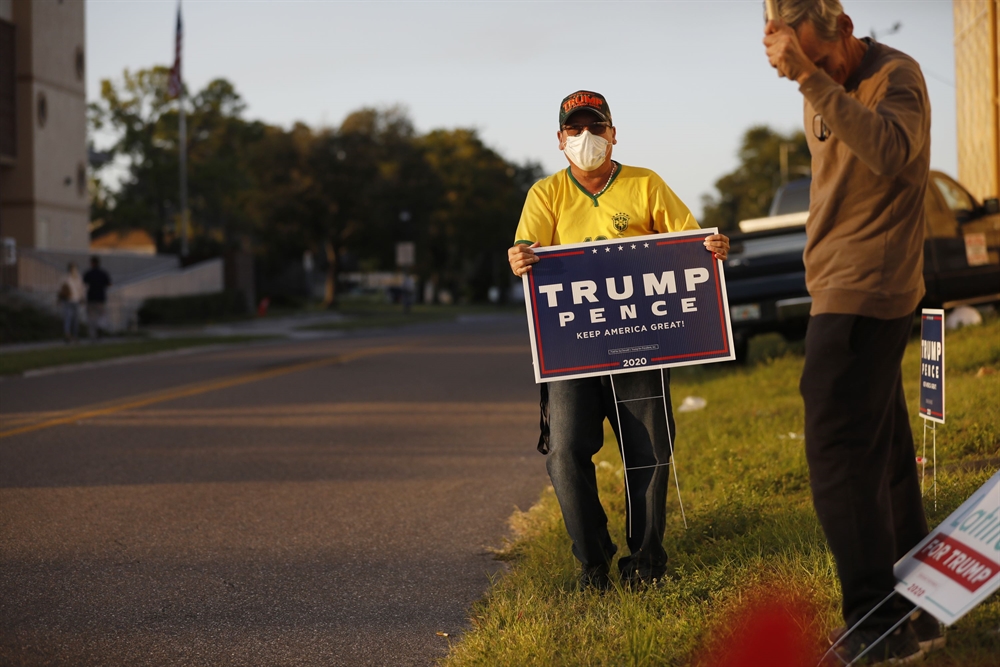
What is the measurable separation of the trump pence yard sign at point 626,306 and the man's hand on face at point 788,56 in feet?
4.60

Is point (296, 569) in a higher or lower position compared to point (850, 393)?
lower

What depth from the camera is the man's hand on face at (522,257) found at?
4520 mm

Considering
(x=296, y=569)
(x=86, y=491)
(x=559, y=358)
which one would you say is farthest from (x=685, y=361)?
(x=86, y=491)

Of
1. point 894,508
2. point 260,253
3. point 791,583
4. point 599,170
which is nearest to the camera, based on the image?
point 894,508

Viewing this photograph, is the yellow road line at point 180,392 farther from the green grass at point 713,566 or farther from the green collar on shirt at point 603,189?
the green collar on shirt at point 603,189

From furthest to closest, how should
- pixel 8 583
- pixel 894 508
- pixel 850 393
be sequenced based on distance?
pixel 8 583 → pixel 894 508 → pixel 850 393

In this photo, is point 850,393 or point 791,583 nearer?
point 850,393

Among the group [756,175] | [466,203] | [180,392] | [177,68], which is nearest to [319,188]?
[177,68]

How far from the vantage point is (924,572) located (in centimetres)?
340

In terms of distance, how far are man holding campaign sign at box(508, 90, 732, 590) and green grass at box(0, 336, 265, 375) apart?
12973mm

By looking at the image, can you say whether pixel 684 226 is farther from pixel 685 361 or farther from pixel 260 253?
pixel 260 253

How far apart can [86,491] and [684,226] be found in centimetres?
453

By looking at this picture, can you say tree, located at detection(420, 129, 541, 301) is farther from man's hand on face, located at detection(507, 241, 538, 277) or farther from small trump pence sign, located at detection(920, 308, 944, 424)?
man's hand on face, located at detection(507, 241, 538, 277)

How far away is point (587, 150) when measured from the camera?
14.6 ft
